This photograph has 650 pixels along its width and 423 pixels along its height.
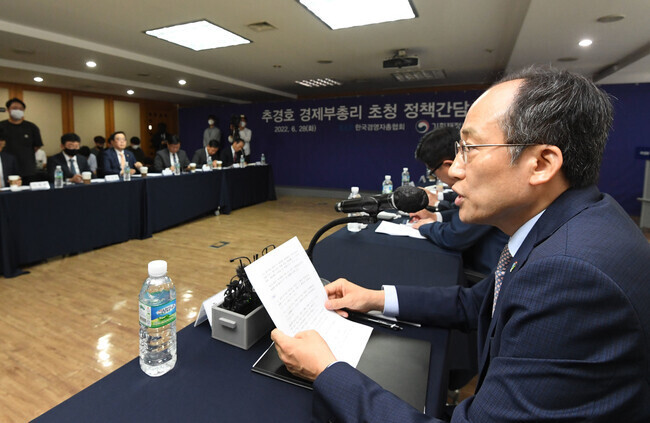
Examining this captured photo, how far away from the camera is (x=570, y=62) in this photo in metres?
5.52

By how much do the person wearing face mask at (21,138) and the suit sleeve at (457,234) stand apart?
5357 millimetres

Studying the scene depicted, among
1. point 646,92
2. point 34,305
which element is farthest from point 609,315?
point 646,92

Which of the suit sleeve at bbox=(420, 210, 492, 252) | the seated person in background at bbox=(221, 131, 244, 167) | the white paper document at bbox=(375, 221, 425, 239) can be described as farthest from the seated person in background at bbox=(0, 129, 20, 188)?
the suit sleeve at bbox=(420, 210, 492, 252)

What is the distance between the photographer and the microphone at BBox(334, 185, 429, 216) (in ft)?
3.31

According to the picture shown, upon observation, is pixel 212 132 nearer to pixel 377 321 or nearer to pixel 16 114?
pixel 16 114

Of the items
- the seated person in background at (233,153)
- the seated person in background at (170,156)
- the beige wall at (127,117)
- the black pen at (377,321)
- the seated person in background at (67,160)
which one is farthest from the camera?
the beige wall at (127,117)

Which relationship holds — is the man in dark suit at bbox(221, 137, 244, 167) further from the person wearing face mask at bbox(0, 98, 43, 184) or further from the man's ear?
the man's ear

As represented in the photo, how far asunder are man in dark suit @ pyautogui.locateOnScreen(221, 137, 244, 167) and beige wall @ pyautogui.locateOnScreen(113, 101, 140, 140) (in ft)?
13.0

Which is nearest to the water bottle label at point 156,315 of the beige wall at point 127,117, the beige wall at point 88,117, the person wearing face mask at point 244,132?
the person wearing face mask at point 244,132

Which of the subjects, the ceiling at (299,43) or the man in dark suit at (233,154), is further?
the man in dark suit at (233,154)

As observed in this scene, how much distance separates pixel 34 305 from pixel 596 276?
3.25 meters

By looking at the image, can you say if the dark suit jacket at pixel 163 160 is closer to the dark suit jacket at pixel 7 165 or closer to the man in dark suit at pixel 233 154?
the man in dark suit at pixel 233 154

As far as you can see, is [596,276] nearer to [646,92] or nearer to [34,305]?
[34,305]

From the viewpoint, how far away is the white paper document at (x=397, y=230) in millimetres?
2072
